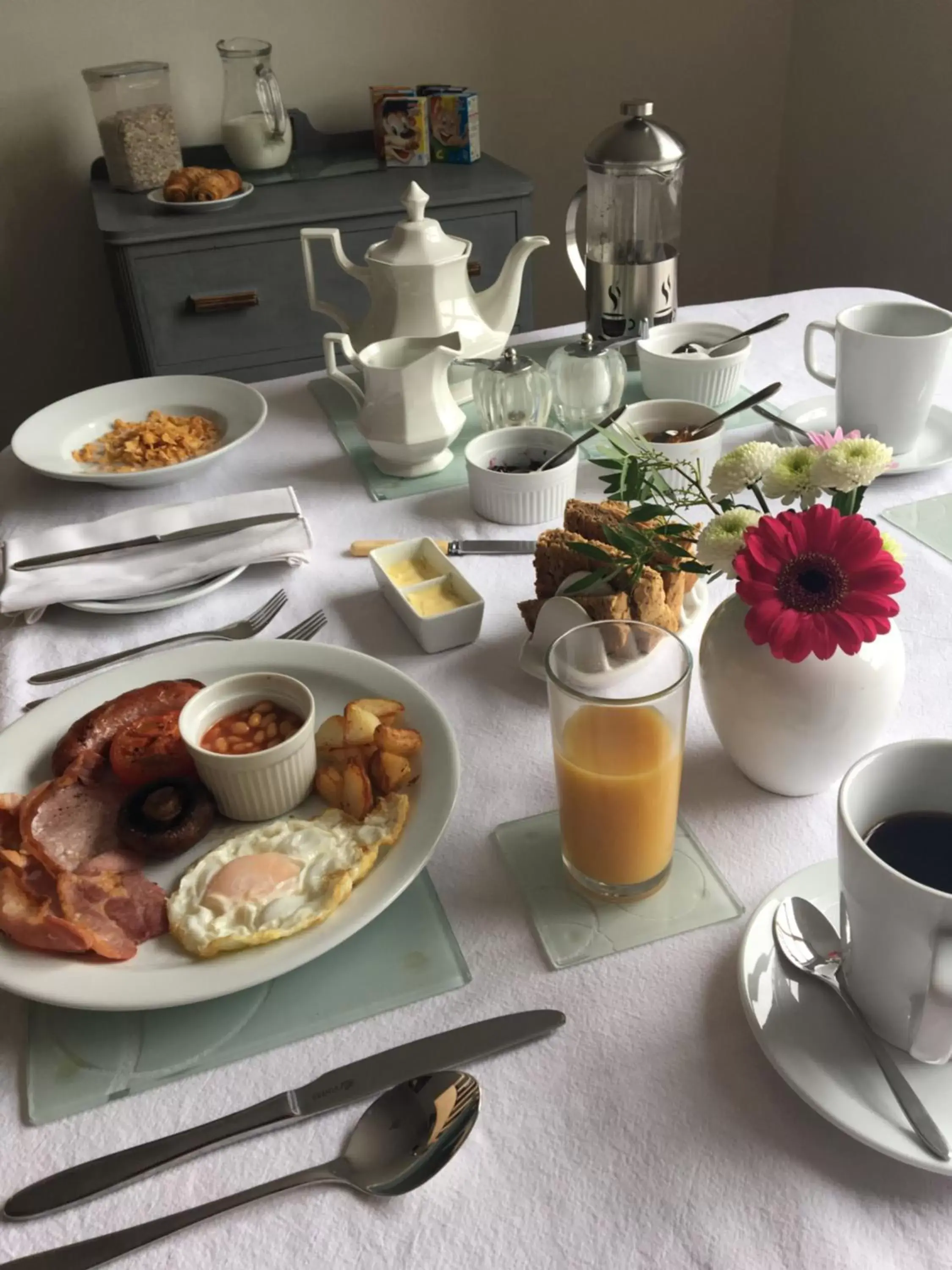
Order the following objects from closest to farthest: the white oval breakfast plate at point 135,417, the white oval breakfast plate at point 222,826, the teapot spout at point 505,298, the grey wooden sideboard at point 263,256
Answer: the white oval breakfast plate at point 222,826 → the white oval breakfast plate at point 135,417 → the teapot spout at point 505,298 → the grey wooden sideboard at point 263,256

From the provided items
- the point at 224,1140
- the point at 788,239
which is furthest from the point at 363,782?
the point at 788,239

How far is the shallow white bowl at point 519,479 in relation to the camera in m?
1.03

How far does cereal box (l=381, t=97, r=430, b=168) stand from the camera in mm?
2133

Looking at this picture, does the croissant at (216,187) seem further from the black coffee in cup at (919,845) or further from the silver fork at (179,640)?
the black coffee in cup at (919,845)

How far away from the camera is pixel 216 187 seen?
6.48 feet

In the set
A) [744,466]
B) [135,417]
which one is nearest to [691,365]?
[744,466]

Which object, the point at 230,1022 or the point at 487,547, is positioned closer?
the point at 230,1022

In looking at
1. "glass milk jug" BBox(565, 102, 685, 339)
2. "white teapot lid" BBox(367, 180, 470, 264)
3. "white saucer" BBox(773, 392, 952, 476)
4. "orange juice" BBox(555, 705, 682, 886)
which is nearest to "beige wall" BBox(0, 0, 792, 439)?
"glass milk jug" BBox(565, 102, 685, 339)

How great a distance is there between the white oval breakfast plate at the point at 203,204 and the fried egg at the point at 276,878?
5.46 feet

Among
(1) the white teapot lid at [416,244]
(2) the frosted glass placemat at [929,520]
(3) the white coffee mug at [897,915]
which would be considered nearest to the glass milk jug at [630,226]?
(1) the white teapot lid at [416,244]

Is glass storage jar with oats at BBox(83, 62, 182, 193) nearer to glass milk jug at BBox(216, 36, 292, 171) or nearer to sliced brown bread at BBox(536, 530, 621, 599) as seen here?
glass milk jug at BBox(216, 36, 292, 171)

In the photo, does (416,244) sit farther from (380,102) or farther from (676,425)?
(380,102)

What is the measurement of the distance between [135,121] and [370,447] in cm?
125

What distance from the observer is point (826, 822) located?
0.68m
